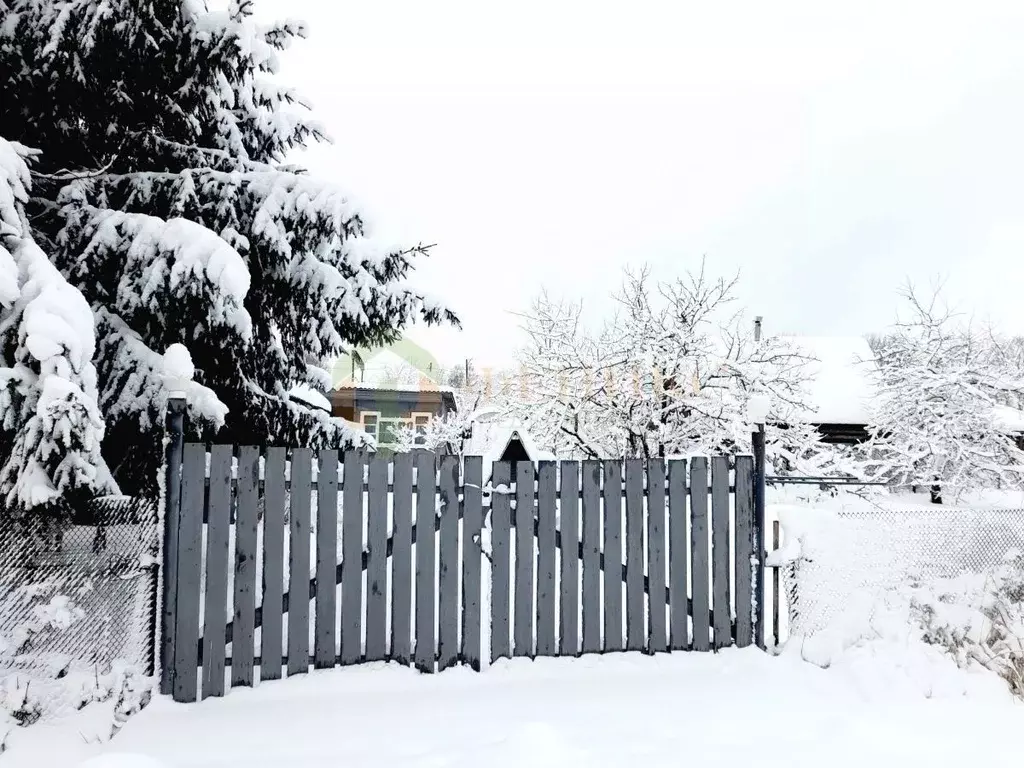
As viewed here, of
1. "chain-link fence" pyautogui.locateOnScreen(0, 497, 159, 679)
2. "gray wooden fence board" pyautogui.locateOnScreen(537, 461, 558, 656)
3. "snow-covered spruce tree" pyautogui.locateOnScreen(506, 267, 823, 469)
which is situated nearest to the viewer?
"chain-link fence" pyautogui.locateOnScreen(0, 497, 159, 679)

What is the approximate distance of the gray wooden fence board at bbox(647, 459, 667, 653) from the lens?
4.53 meters

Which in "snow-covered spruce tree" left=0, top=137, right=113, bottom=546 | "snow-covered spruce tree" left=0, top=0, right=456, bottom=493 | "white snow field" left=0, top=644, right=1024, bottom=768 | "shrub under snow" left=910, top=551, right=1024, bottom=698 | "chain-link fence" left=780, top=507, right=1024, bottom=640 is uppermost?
"snow-covered spruce tree" left=0, top=0, right=456, bottom=493

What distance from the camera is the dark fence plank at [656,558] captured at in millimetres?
4531

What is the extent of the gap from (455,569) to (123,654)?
208 cm

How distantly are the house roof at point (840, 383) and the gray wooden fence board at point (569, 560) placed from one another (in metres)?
21.4

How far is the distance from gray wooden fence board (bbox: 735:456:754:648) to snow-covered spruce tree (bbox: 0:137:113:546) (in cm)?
409

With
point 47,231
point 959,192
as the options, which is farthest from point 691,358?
point 959,192

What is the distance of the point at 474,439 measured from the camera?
24.7 meters

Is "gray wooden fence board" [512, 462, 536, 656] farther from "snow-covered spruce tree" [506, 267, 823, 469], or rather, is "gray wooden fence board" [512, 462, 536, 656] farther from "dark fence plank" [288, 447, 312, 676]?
"snow-covered spruce tree" [506, 267, 823, 469]

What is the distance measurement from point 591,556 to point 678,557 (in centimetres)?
63

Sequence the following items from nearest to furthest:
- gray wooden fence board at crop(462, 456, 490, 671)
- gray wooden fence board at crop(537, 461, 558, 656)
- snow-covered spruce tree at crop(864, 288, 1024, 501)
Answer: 1. gray wooden fence board at crop(462, 456, 490, 671)
2. gray wooden fence board at crop(537, 461, 558, 656)
3. snow-covered spruce tree at crop(864, 288, 1024, 501)

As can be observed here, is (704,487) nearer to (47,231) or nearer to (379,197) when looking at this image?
(379,197)

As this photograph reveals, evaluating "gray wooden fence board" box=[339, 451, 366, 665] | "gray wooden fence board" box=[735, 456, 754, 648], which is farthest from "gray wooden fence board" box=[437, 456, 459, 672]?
"gray wooden fence board" box=[735, 456, 754, 648]

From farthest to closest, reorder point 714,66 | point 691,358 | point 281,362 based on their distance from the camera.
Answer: point 714,66, point 691,358, point 281,362
